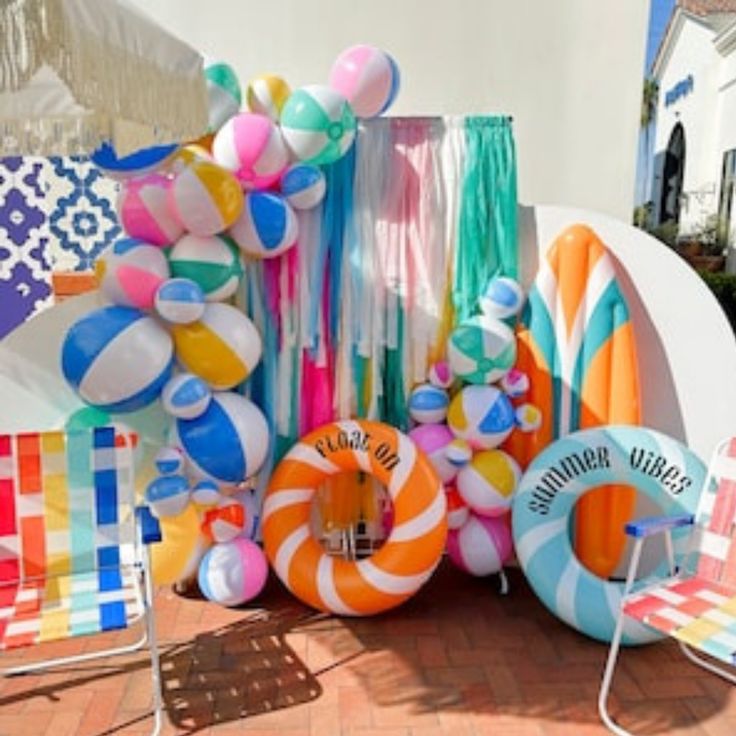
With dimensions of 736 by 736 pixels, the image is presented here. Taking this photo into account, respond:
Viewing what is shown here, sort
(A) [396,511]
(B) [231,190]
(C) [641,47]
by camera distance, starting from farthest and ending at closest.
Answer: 1. (C) [641,47]
2. (A) [396,511]
3. (B) [231,190]

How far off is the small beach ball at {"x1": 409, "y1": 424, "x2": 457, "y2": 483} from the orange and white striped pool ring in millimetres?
204

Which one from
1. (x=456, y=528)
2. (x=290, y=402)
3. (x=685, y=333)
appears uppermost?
(x=685, y=333)

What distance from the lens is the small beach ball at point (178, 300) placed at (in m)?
3.01

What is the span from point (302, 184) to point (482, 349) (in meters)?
1.04

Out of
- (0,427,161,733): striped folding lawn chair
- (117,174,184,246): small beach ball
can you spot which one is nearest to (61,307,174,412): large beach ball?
(0,427,161,733): striped folding lawn chair

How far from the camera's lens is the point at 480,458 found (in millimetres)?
3434

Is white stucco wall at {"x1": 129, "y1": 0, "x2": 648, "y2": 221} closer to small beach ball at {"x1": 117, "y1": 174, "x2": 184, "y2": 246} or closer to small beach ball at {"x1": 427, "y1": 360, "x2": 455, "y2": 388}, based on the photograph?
small beach ball at {"x1": 117, "y1": 174, "x2": 184, "y2": 246}

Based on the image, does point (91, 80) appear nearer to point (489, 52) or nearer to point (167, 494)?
point (167, 494)

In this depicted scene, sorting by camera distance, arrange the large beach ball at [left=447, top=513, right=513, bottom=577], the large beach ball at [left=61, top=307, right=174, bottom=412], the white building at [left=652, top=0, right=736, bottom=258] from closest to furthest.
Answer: the large beach ball at [left=61, top=307, right=174, bottom=412] < the large beach ball at [left=447, top=513, right=513, bottom=577] < the white building at [left=652, top=0, right=736, bottom=258]

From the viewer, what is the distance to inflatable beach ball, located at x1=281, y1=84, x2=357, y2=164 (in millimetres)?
3057

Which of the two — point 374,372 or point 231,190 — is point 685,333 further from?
point 231,190

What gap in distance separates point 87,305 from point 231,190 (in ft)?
3.15

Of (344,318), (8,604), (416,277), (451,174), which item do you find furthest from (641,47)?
(8,604)

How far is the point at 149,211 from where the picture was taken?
3.05 meters
